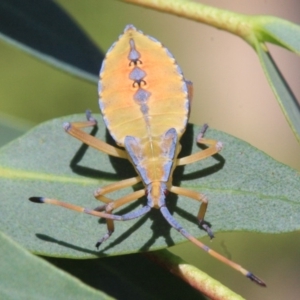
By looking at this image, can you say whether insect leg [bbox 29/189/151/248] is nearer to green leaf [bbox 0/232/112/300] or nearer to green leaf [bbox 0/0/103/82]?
green leaf [bbox 0/232/112/300]

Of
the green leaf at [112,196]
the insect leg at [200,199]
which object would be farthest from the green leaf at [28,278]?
the insect leg at [200,199]

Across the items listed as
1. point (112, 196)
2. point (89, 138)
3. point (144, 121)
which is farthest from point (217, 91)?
point (112, 196)

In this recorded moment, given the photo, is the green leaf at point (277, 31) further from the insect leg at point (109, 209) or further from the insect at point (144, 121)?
the insect leg at point (109, 209)

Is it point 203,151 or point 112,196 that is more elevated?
point 203,151

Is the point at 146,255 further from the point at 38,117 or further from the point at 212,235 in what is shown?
the point at 38,117

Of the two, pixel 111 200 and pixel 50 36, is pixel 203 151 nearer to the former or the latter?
pixel 111 200
